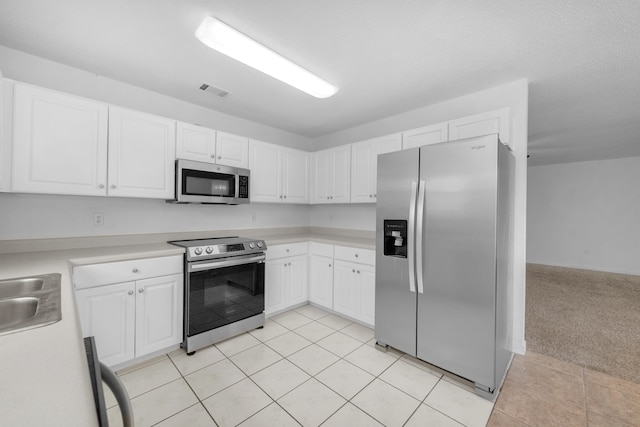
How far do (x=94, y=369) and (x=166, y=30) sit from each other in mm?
2041

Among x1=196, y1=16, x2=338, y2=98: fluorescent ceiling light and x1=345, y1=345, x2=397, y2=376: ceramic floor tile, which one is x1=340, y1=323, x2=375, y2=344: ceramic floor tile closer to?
x1=345, y1=345, x2=397, y2=376: ceramic floor tile

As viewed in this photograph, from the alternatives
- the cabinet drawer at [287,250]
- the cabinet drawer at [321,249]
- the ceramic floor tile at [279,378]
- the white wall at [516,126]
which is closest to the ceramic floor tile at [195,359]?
the ceramic floor tile at [279,378]

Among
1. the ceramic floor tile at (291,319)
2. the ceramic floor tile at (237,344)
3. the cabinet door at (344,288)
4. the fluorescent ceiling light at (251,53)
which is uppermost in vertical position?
the fluorescent ceiling light at (251,53)

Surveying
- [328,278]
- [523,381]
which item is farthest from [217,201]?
[523,381]

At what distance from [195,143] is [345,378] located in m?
2.58

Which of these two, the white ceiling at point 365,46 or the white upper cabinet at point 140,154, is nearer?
the white ceiling at point 365,46

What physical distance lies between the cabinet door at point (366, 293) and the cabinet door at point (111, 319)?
2085 millimetres

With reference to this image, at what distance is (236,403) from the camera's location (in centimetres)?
183

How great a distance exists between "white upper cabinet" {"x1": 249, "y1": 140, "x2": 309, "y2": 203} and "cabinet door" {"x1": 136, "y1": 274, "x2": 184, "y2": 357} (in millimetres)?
1342

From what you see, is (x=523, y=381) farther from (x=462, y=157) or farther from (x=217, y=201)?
(x=217, y=201)

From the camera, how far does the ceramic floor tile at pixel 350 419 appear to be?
1.67 meters

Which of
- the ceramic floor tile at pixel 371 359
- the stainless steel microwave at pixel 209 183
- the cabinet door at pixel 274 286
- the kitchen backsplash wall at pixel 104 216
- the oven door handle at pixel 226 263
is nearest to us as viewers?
the kitchen backsplash wall at pixel 104 216

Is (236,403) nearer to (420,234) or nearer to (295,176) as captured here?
(420,234)

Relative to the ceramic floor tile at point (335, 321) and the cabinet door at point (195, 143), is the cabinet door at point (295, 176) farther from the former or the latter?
the ceramic floor tile at point (335, 321)
